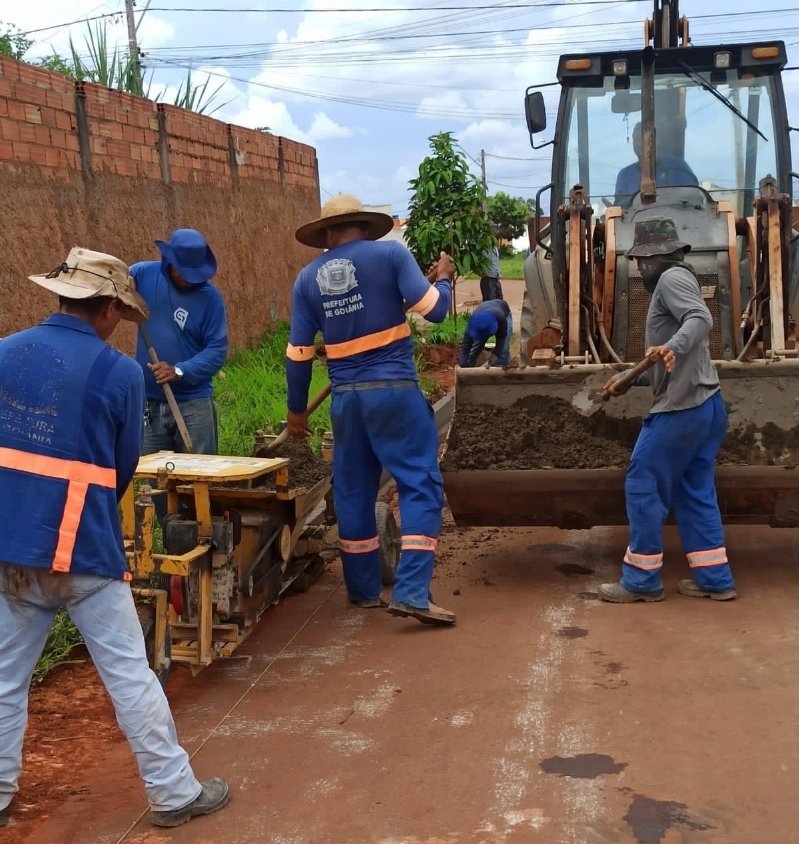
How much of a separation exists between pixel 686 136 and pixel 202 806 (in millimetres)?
5703

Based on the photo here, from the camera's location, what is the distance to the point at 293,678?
481 centimetres

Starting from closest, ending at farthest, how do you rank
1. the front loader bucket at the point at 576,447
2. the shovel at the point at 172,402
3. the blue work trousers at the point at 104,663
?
1. the blue work trousers at the point at 104,663
2. the shovel at the point at 172,402
3. the front loader bucket at the point at 576,447

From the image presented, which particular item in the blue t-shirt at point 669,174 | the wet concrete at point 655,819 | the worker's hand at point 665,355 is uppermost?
the blue t-shirt at point 669,174

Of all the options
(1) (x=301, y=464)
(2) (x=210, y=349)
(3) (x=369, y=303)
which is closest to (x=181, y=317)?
(2) (x=210, y=349)

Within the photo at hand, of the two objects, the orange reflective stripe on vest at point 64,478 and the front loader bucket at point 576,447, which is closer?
the orange reflective stripe on vest at point 64,478

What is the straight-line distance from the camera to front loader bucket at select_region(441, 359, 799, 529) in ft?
18.8

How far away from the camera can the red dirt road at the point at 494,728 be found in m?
3.45

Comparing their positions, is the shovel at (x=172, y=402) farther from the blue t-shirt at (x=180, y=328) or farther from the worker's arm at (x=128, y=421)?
the worker's arm at (x=128, y=421)

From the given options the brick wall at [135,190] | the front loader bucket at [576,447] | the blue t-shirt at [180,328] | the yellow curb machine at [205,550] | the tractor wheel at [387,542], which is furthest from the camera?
the brick wall at [135,190]

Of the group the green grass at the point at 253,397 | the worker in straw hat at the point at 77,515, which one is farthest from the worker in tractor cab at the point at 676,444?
the green grass at the point at 253,397

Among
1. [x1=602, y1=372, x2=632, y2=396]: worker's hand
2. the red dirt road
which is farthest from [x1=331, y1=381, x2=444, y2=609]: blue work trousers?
[x1=602, y1=372, x2=632, y2=396]: worker's hand

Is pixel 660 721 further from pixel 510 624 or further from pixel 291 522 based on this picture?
pixel 291 522

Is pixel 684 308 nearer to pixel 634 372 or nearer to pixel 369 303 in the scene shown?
pixel 634 372

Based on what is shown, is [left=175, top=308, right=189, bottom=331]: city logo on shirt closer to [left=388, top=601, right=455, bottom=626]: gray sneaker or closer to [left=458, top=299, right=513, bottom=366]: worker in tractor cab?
[left=388, top=601, right=455, bottom=626]: gray sneaker
